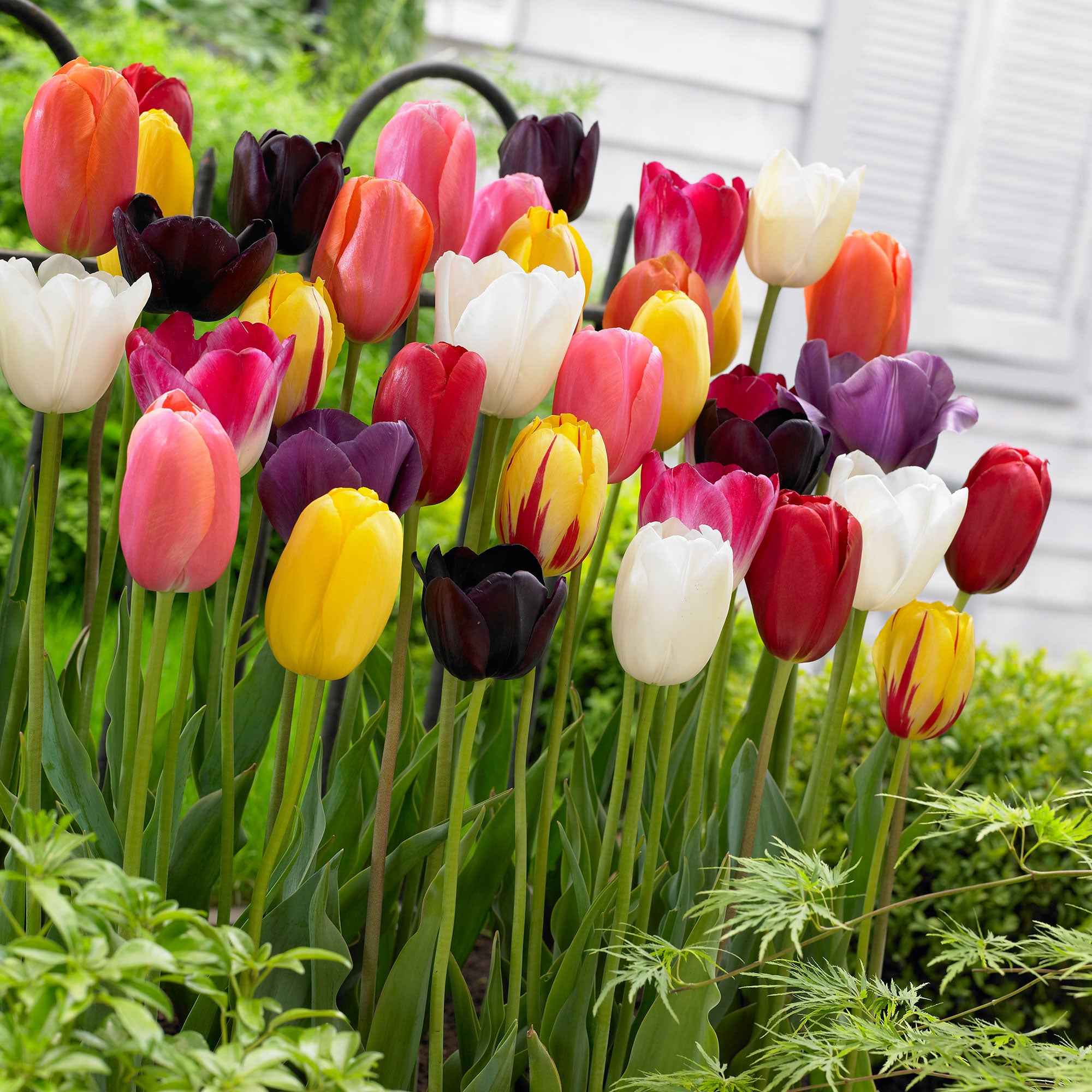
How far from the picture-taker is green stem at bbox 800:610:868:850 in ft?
2.76

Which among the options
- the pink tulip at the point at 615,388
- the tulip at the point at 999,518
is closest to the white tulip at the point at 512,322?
the pink tulip at the point at 615,388

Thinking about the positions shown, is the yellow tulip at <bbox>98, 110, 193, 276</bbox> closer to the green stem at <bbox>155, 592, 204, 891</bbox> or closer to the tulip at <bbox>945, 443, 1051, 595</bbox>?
the green stem at <bbox>155, 592, 204, 891</bbox>

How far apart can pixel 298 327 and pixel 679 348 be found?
245 millimetres

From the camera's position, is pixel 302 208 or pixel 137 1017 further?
pixel 302 208

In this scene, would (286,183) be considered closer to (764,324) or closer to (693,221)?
(693,221)

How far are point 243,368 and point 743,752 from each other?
0.53m

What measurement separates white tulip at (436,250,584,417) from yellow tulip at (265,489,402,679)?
0.49 ft

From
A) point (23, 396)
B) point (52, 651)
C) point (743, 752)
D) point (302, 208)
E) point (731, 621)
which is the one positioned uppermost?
point (302, 208)

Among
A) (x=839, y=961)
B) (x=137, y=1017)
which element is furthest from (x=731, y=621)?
(x=137, y=1017)

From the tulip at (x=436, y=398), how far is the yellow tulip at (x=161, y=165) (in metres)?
0.26

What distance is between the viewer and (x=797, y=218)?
0.89 meters

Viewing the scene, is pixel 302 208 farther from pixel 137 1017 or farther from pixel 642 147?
pixel 642 147

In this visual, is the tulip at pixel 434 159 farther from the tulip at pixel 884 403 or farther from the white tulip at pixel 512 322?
the tulip at pixel 884 403

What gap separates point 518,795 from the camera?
731 millimetres
